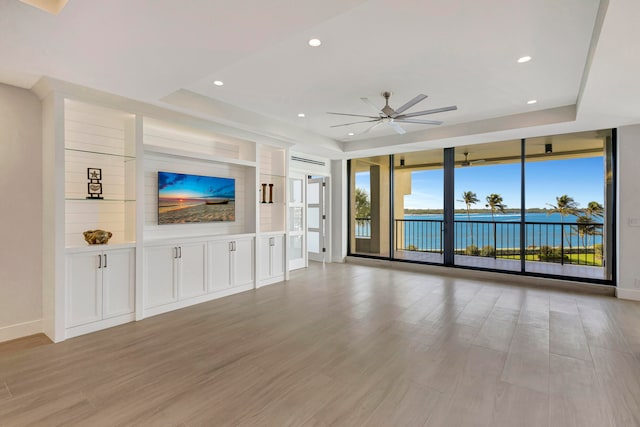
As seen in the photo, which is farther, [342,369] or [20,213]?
[20,213]

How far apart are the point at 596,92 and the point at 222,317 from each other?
5.18 metres

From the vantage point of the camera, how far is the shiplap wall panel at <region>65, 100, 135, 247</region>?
11.9 feet

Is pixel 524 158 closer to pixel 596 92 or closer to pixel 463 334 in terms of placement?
pixel 596 92

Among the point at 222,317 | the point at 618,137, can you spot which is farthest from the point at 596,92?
the point at 222,317

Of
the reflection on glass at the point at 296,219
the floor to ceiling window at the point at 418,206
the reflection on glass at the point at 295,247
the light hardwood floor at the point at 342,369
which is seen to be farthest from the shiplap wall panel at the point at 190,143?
the floor to ceiling window at the point at 418,206

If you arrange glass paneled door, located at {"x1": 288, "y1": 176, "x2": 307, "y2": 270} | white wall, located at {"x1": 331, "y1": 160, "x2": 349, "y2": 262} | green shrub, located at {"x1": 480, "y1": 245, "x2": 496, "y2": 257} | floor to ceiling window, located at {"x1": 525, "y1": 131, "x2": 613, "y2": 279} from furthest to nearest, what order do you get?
white wall, located at {"x1": 331, "y1": 160, "x2": 349, "y2": 262} < glass paneled door, located at {"x1": 288, "y1": 176, "x2": 307, "y2": 270} < green shrub, located at {"x1": 480, "y1": 245, "x2": 496, "y2": 257} < floor to ceiling window, located at {"x1": 525, "y1": 131, "x2": 613, "y2": 279}

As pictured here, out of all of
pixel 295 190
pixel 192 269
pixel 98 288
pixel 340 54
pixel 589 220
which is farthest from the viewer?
pixel 295 190

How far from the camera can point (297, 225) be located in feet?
24.0

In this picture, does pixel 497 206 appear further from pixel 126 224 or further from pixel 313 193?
pixel 126 224

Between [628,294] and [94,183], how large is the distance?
307 inches

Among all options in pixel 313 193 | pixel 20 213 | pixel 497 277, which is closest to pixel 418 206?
pixel 497 277

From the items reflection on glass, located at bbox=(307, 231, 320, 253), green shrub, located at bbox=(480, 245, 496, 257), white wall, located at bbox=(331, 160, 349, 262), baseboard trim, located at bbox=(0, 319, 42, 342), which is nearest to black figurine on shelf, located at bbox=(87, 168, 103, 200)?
baseboard trim, located at bbox=(0, 319, 42, 342)

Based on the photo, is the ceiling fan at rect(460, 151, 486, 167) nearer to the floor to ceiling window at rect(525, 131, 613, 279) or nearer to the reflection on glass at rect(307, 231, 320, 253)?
the floor to ceiling window at rect(525, 131, 613, 279)

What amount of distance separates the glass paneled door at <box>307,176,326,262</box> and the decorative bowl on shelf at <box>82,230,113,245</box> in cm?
513
